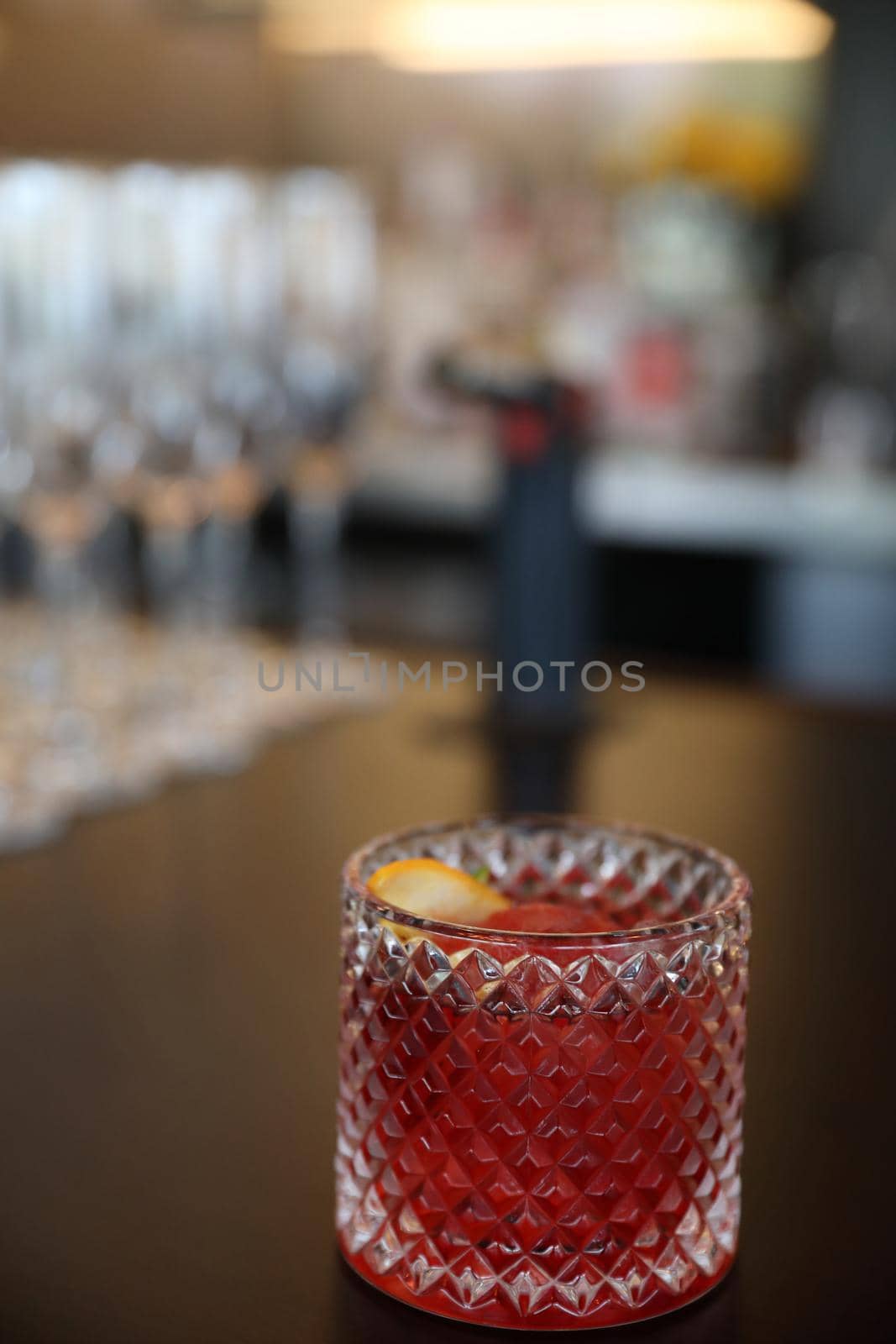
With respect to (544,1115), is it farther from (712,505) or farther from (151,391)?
(712,505)

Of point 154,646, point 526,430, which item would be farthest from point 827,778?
point 154,646

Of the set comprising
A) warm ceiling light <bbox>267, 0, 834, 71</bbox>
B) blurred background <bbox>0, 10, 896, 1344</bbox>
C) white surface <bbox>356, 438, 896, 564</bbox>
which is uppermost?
warm ceiling light <bbox>267, 0, 834, 71</bbox>

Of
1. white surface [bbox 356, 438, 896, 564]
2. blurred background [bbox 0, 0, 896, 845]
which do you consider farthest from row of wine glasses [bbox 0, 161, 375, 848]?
white surface [bbox 356, 438, 896, 564]

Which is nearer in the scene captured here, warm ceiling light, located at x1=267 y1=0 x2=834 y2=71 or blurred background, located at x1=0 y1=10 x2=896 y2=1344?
blurred background, located at x1=0 y1=10 x2=896 y2=1344

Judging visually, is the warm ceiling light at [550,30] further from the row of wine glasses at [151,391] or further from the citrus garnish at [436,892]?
the citrus garnish at [436,892]

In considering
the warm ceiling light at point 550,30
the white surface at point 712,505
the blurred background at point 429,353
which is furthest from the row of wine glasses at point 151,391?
the white surface at point 712,505

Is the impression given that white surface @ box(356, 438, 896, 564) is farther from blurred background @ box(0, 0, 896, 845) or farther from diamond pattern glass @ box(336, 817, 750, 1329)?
diamond pattern glass @ box(336, 817, 750, 1329)
